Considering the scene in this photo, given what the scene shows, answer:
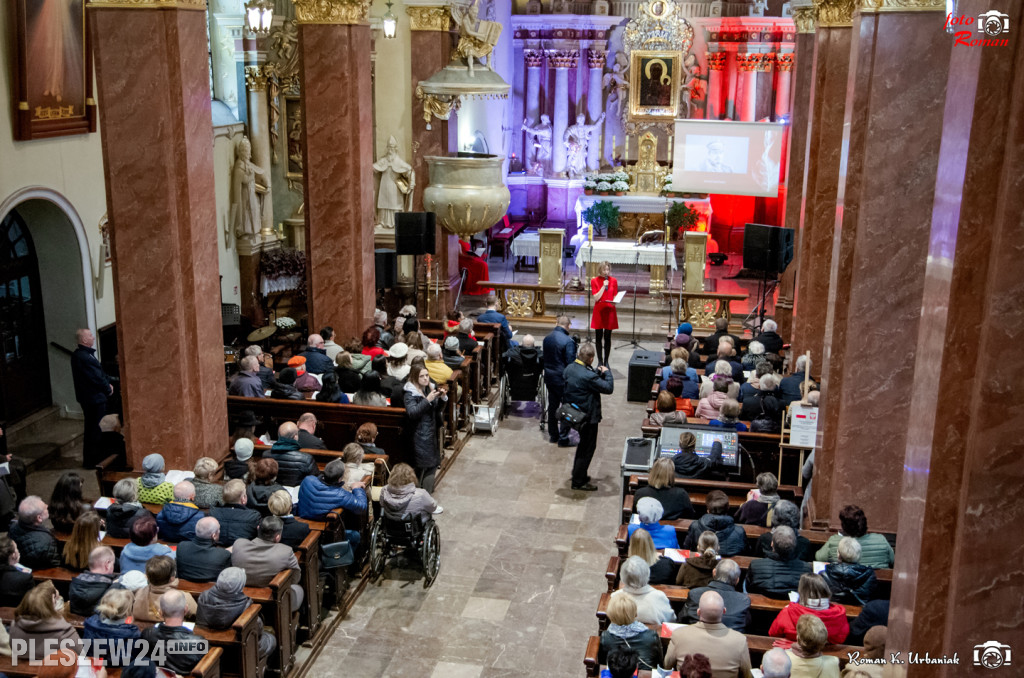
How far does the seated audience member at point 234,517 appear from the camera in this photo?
7359mm

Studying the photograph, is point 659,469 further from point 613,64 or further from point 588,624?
point 613,64

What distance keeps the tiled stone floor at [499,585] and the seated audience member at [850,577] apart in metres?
2.02

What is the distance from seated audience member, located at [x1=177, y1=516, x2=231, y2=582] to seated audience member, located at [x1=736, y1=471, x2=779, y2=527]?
153 inches

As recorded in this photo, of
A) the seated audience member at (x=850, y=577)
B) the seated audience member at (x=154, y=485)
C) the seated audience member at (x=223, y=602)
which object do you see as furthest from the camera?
the seated audience member at (x=154, y=485)

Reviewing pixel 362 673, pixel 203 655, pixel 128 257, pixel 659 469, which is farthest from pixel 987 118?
pixel 128 257

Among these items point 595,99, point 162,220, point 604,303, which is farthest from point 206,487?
point 595,99

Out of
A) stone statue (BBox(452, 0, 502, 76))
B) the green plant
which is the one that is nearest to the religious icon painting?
stone statue (BBox(452, 0, 502, 76))

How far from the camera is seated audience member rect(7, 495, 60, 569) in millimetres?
6977

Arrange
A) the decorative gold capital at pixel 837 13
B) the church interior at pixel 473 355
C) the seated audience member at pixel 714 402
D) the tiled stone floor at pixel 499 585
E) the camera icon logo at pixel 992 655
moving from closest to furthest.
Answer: the camera icon logo at pixel 992 655
the church interior at pixel 473 355
the tiled stone floor at pixel 499 585
the seated audience member at pixel 714 402
the decorative gold capital at pixel 837 13

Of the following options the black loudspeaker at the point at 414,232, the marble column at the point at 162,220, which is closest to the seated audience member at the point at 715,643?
the marble column at the point at 162,220

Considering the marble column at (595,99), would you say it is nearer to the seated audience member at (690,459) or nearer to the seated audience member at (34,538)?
the seated audience member at (690,459)

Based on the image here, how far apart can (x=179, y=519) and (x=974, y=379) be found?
5.45 meters

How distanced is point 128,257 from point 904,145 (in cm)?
602

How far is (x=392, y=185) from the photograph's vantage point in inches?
651
